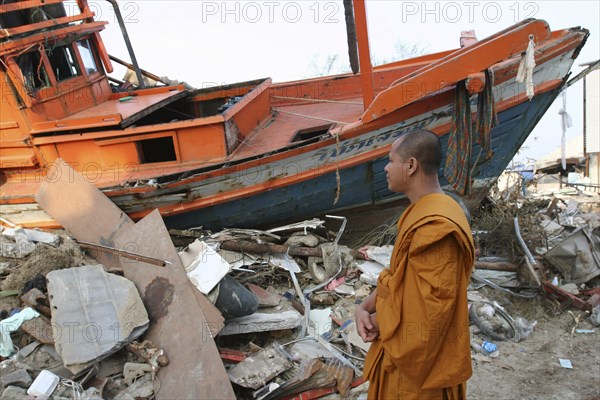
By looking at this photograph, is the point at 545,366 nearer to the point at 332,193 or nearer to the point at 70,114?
the point at 332,193

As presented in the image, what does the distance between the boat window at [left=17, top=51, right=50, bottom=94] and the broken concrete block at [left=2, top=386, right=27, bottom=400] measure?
11.3 ft

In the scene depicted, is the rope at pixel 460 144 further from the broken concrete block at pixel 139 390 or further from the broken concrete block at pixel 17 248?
the broken concrete block at pixel 17 248

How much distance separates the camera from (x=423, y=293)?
5.27ft

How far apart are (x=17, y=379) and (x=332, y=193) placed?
3.37m

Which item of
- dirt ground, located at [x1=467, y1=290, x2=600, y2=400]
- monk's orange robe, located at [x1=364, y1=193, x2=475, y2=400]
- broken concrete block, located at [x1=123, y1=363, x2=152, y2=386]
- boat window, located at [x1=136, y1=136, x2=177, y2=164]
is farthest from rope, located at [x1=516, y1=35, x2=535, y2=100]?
boat window, located at [x1=136, y1=136, x2=177, y2=164]

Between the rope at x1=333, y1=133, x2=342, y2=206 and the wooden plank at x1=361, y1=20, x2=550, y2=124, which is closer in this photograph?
the wooden plank at x1=361, y1=20, x2=550, y2=124

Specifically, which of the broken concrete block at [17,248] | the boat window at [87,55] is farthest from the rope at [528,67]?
the boat window at [87,55]

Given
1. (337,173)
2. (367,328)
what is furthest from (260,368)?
(337,173)

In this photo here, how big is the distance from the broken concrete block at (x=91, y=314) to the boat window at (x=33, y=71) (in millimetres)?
2766

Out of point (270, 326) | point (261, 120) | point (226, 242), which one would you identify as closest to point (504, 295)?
point (270, 326)

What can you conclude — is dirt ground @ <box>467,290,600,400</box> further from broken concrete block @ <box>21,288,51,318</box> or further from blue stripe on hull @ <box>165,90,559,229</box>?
broken concrete block @ <box>21,288,51,318</box>

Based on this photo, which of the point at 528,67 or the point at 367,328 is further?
the point at 528,67

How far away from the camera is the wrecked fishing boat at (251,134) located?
428 centimetres

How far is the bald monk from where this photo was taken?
1.60 meters
